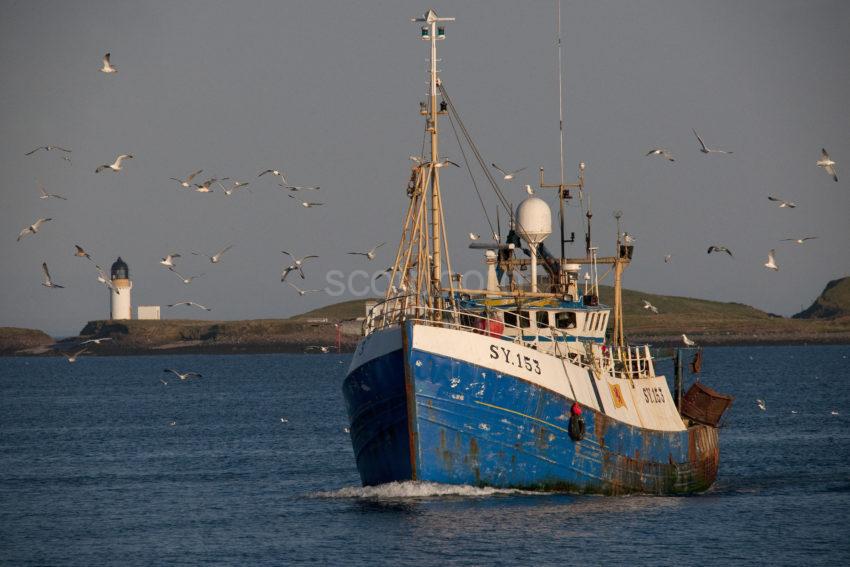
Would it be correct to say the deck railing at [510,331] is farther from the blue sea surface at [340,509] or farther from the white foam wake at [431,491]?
the blue sea surface at [340,509]

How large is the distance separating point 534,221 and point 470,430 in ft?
40.1

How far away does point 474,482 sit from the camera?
4141 cm

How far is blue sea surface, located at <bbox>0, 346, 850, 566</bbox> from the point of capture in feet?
117

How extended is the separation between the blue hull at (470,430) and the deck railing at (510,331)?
1570mm

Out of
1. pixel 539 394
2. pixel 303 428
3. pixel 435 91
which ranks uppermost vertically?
pixel 435 91

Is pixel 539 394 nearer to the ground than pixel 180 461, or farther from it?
farther from it

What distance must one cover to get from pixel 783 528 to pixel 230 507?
16941mm

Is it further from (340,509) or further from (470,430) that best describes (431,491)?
(340,509)

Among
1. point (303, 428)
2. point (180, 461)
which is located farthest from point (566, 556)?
point (303, 428)

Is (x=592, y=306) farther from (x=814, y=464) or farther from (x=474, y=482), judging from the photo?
(x=814, y=464)

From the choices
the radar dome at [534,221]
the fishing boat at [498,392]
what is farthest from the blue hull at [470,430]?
the radar dome at [534,221]

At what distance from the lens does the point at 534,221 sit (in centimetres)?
5109

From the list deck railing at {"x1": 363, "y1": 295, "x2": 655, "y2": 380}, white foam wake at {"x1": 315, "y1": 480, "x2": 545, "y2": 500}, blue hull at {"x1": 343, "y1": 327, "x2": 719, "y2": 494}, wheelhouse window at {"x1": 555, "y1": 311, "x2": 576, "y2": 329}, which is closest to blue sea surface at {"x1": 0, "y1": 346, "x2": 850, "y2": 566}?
white foam wake at {"x1": 315, "y1": 480, "x2": 545, "y2": 500}

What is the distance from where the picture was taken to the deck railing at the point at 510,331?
42406mm
